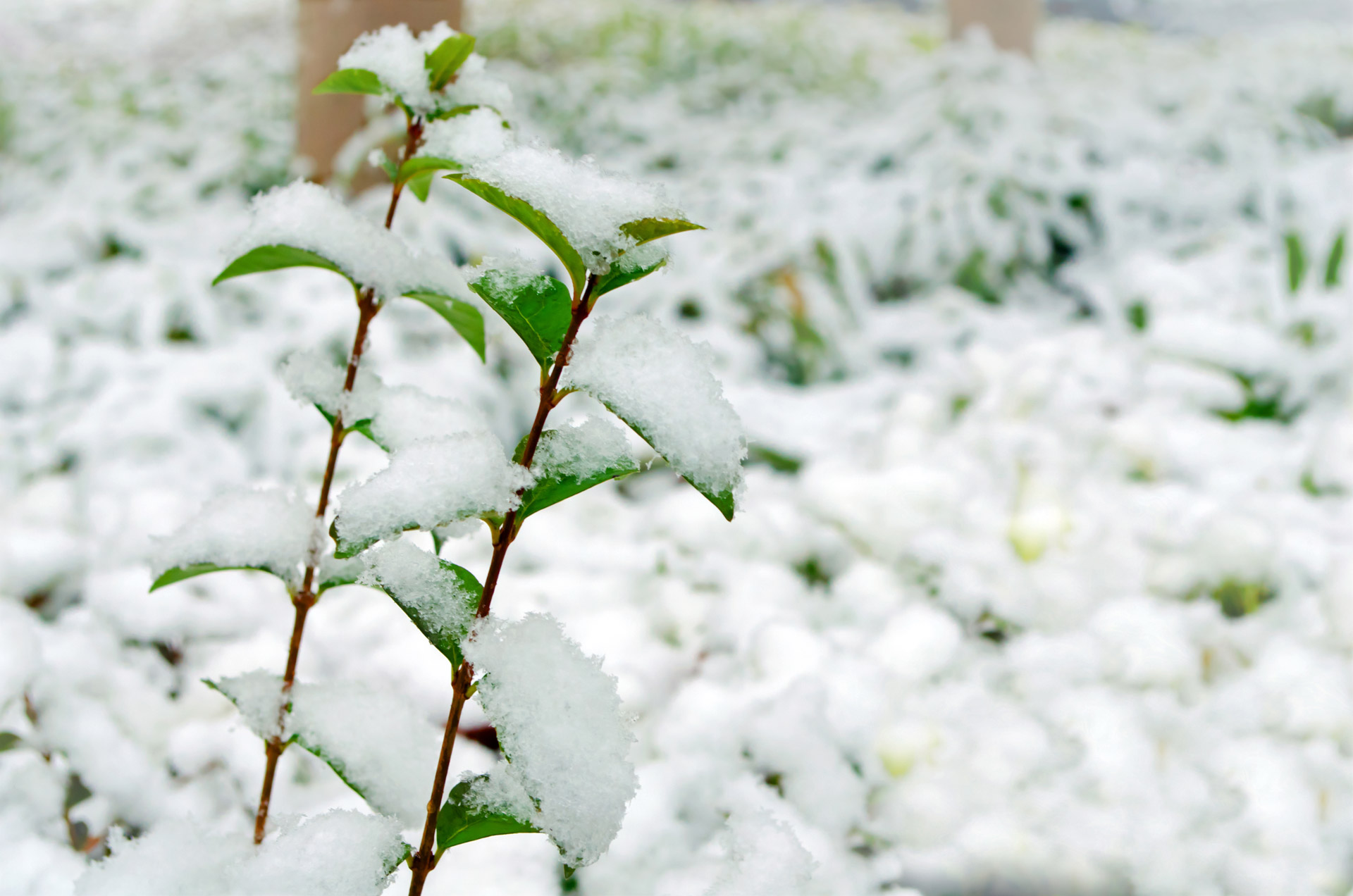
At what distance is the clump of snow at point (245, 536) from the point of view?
1.78 feet

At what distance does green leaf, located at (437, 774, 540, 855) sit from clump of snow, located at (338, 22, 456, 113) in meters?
0.36

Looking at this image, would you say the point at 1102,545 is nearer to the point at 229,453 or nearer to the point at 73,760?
the point at 73,760

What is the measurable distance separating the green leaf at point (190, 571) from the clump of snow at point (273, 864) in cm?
14

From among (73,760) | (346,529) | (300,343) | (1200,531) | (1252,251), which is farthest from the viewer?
(1252,251)

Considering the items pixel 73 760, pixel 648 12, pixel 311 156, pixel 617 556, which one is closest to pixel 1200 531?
pixel 617 556

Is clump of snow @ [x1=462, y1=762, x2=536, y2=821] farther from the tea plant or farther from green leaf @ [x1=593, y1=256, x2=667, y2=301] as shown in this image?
green leaf @ [x1=593, y1=256, x2=667, y2=301]

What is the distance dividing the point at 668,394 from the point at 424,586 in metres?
0.16

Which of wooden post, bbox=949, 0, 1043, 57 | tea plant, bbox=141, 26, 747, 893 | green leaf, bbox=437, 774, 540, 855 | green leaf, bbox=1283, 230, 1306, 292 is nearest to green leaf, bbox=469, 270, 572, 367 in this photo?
tea plant, bbox=141, 26, 747, 893

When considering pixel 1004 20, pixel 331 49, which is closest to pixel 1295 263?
pixel 331 49

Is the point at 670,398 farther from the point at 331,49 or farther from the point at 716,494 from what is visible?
the point at 331,49

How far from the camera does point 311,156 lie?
257 centimetres

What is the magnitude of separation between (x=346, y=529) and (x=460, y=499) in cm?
5

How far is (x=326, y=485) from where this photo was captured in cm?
59

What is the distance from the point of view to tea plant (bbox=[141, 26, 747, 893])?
1.26 feet
